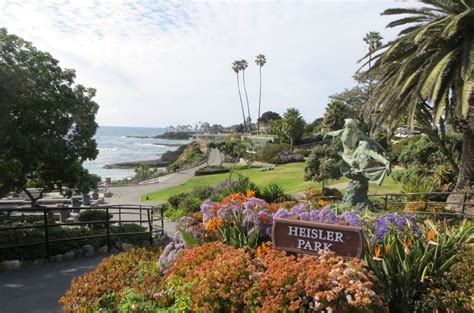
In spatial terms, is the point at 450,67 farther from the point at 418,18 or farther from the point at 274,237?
the point at 274,237

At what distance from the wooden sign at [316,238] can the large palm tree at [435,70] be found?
8949 millimetres

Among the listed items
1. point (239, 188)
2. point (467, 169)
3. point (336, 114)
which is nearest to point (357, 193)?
point (467, 169)

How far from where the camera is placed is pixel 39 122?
8.72 m

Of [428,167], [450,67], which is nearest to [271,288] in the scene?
[450,67]

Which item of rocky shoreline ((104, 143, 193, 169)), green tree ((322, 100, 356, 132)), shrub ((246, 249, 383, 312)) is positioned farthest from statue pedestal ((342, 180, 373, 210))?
rocky shoreline ((104, 143, 193, 169))

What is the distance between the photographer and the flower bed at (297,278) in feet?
10.9

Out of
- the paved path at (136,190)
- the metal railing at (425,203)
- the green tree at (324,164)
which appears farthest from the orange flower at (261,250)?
the paved path at (136,190)

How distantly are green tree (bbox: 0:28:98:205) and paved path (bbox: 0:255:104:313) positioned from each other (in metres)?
2.63

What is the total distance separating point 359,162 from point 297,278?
5.31 m

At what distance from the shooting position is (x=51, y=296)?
5582 millimetres

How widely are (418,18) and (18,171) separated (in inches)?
566

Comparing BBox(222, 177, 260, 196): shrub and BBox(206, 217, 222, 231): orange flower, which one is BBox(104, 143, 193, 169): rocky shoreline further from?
BBox(206, 217, 222, 231): orange flower

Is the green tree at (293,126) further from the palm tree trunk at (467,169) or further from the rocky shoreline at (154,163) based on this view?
the palm tree trunk at (467,169)

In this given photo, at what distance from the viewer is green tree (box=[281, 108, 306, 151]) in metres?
53.0
